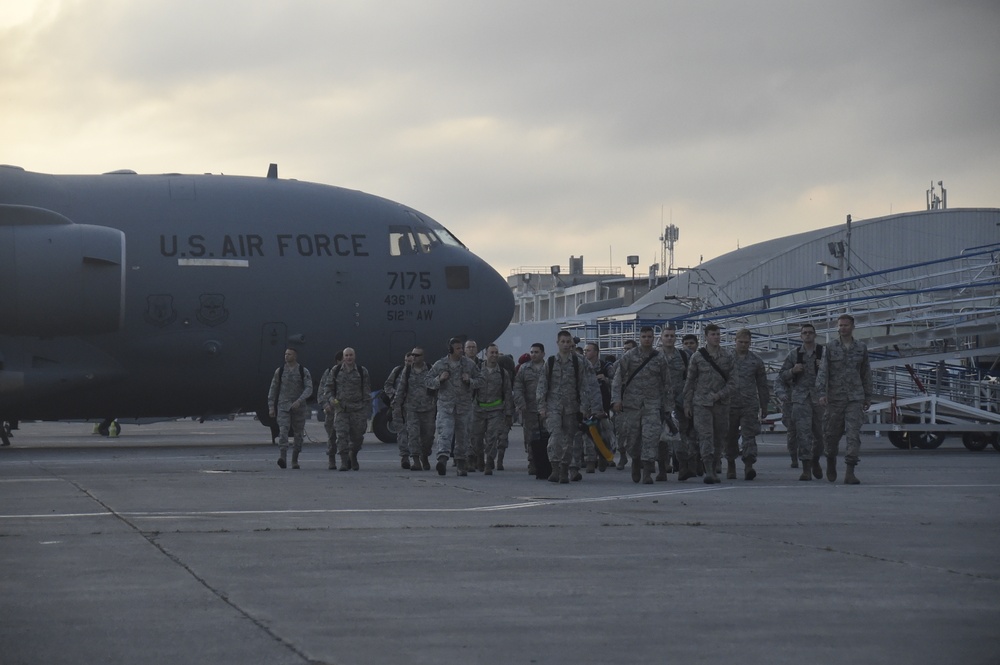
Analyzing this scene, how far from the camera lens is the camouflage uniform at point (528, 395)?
17.2 metres

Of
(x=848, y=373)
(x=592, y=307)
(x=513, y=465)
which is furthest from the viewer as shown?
(x=592, y=307)

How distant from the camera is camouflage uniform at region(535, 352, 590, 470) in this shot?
15.8 meters

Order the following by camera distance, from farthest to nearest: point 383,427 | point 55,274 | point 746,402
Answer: point 383,427 → point 55,274 → point 746,402

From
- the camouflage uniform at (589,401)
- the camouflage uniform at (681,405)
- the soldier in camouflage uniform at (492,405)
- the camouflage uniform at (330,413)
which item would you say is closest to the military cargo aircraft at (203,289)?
the camouflage uniform at (330,413)

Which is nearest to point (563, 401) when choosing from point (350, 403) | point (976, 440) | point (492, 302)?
point (350, 403)

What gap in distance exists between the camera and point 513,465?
20.6 meters

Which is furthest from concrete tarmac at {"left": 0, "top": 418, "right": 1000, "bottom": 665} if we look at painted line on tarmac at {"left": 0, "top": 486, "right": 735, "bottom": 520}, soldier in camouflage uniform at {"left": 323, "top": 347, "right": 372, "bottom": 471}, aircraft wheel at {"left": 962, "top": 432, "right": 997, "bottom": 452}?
aircraft wheel at {"left": 962, "top": 432, "right": 997, "bottom": 452}

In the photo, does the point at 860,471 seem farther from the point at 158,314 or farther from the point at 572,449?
the point at 158,314

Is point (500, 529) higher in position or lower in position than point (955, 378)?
lower

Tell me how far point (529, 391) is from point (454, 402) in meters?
1.26

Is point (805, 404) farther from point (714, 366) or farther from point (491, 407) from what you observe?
point (491, 407)

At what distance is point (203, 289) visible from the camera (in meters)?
24.0

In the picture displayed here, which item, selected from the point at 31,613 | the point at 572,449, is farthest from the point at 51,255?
the point at 31,613

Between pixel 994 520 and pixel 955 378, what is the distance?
563 inches
